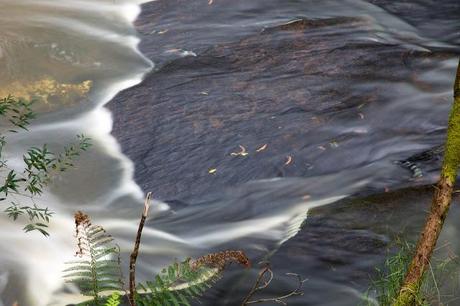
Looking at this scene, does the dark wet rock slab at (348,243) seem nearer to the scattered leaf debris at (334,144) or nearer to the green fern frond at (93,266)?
the scattered leaf debris at (334,144)

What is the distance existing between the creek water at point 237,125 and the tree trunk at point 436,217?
134 cm

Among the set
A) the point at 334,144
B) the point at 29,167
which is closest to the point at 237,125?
the point at 334,144

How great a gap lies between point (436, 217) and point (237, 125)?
12.3 feet

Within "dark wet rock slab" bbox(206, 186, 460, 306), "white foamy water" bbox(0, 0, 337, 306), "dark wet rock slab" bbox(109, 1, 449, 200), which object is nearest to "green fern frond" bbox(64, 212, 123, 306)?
"white foamy water" bbox(0, 0, 337, 306)

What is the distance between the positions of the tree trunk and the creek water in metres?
1.34

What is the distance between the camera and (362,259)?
5121 millimetres

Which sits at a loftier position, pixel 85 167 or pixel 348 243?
pixel 348 243

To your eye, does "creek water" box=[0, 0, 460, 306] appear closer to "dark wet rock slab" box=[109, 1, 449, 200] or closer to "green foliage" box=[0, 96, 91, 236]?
"dark wet rock slab" box=[109, 1, 449, 200]

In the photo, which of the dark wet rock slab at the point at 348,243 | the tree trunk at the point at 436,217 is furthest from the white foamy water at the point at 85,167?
the tree trunk at the point at 436,217

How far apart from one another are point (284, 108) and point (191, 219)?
5.57ft

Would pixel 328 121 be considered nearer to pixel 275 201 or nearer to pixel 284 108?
pixel 284 108

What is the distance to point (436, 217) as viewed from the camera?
10.9 feet

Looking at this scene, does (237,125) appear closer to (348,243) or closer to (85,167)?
(85,167)

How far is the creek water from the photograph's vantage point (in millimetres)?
5352
